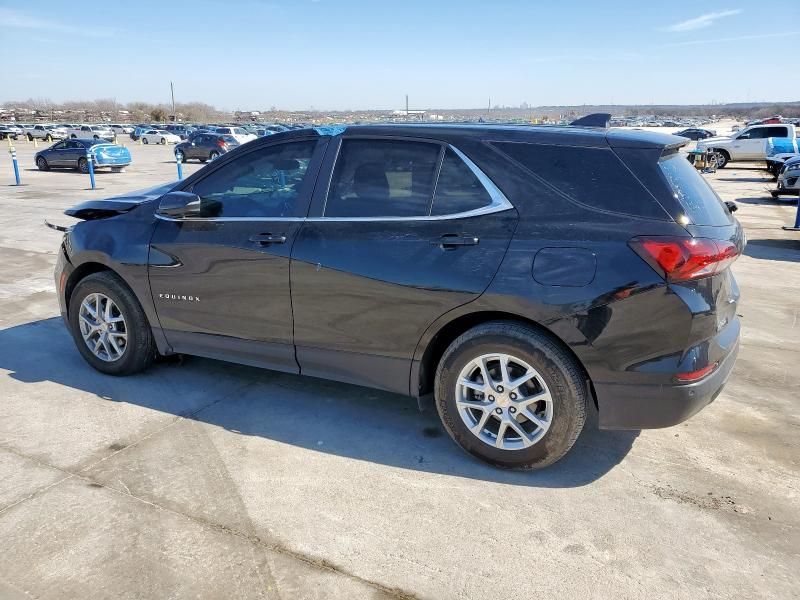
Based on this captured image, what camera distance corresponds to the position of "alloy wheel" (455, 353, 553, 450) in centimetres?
317

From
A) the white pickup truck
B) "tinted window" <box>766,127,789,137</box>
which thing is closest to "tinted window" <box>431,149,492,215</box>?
the white pickup truck

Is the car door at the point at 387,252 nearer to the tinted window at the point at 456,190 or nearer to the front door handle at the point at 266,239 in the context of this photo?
the tinted window at the point at 456,190

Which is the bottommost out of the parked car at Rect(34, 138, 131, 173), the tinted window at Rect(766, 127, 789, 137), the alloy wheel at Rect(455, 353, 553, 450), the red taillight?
the alloy wheel at Rect(455, 353, 553, 450)

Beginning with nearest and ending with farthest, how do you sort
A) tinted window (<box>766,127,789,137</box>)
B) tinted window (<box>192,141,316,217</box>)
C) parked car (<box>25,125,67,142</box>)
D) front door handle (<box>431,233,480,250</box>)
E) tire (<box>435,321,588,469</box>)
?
tire (<box>435,321,588,469</box>)
front door handle (<box>431,233,480,250</box>)
tinted window (<box>192,141,316,217</box>)
tinted window (<box>766,127,789,137</box>)
parked car (<box>25,125,67,142</box>)

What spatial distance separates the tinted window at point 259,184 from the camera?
3795 mm

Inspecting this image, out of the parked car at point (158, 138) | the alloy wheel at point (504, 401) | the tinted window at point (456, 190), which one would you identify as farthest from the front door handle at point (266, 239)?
the parked car at point (158, 138)

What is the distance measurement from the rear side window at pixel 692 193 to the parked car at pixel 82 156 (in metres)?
23.9

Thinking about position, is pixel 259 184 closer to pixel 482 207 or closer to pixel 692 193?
pixel 482 207

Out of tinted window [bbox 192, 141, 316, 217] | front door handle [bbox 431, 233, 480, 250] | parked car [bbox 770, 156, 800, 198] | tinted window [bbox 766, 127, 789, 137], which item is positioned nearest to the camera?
front door handle [bbox 431, 233, 480, 250]

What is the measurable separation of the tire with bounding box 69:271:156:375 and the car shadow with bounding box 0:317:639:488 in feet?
0.38

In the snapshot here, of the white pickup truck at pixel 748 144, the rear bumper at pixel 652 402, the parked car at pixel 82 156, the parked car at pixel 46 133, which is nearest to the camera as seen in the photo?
the rear bumper at pixel 652 402

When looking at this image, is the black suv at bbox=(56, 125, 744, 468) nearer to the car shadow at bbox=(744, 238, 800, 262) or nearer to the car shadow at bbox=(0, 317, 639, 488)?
the car shadow at bbox=(0, 317, 639, 488)

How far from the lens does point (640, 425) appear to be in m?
3.06

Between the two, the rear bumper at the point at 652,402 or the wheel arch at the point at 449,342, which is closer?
the rear bumper at the point at 652,402
